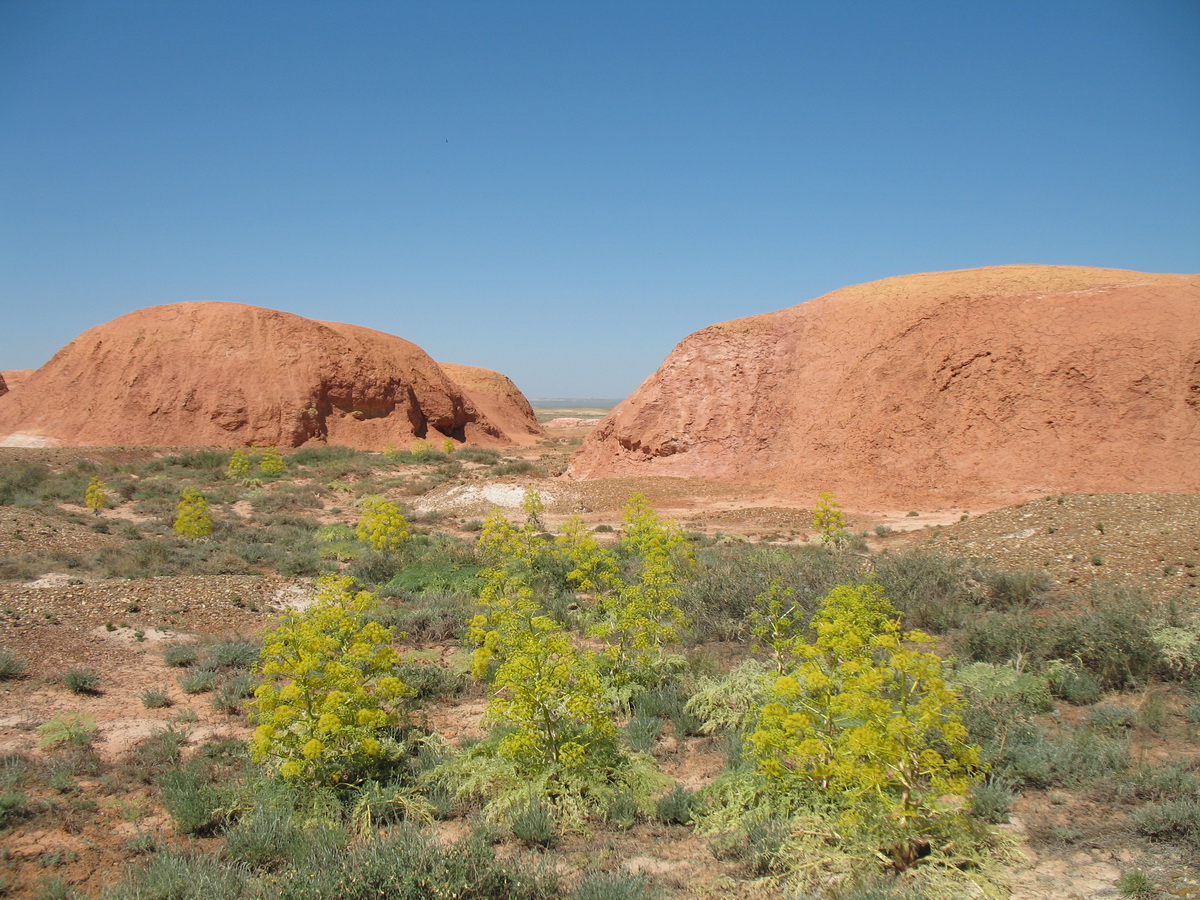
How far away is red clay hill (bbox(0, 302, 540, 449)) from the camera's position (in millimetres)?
35562

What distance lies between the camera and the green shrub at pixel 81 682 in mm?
6645

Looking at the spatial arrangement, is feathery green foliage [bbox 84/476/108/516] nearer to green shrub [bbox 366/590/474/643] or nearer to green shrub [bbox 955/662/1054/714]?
green shrub [bbox 366/590/474/643]

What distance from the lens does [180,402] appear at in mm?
35844

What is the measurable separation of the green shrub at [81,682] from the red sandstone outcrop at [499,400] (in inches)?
1719

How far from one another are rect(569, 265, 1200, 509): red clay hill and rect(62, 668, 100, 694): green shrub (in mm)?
17160

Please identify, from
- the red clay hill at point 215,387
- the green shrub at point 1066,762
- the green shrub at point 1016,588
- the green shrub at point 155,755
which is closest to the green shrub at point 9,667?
the green shrub at point 155,755

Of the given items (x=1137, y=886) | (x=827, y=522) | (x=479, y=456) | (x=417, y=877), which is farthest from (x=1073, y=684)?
(x=479, y=456)

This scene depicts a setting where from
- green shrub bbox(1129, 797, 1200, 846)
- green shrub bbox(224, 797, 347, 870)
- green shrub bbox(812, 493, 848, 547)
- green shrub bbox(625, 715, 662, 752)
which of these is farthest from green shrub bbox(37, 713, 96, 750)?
green shrub bbox(812, 493, 848, 547)

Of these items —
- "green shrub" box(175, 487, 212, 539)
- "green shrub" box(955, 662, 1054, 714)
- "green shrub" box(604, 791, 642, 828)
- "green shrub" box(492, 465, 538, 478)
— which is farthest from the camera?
"green shrub" box(492, 465, 538, 478)

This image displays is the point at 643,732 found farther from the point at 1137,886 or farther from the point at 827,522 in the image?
the point at 827,522

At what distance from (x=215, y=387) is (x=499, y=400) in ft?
73.8

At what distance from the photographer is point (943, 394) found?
819 inches

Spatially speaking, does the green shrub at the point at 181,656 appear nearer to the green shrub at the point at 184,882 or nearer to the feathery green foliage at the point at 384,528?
the green shrub at the point at 184,882

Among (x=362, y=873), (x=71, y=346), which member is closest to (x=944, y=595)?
(x=362, y=873)
